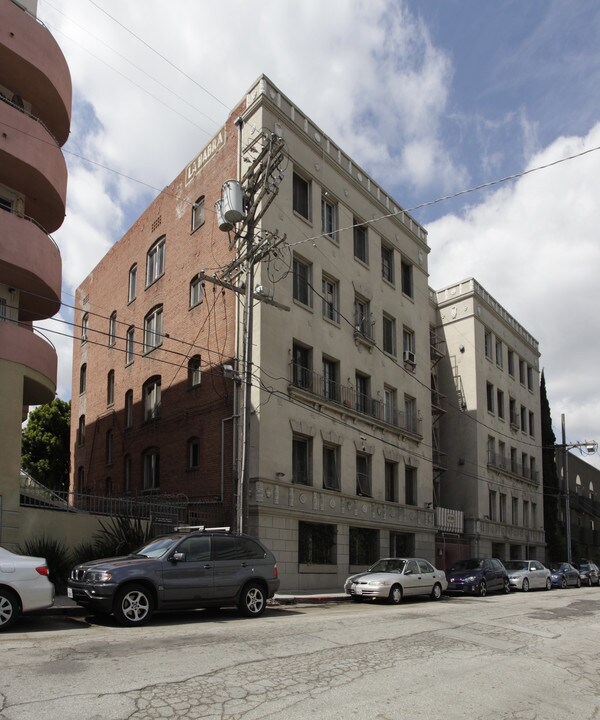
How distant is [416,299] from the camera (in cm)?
3381

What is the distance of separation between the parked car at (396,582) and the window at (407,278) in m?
15.1

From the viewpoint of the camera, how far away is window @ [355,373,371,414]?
28.1 metres

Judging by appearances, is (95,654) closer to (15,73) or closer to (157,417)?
(15,73)

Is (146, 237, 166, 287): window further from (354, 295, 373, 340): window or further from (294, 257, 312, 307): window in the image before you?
(354, 295, 373, 340): window

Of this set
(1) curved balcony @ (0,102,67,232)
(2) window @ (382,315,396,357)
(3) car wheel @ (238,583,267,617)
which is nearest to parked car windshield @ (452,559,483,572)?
(2) window @ (382,315,396,357)

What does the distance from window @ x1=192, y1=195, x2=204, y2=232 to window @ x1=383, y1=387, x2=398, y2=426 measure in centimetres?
1033

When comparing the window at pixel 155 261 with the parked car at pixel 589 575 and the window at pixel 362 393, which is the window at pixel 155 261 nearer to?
the window at pixel 362 393

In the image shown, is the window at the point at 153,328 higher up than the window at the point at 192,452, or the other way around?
the window at the point at 153,328

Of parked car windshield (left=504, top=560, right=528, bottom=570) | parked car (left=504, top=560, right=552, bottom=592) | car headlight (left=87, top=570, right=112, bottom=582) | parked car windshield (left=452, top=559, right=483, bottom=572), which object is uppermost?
car headlight (left=87, top=570, right=112, bottom=582)

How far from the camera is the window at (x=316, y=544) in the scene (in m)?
23.8

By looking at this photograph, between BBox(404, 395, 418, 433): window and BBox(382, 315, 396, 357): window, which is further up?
BBox(382, 315, 396, 357): window

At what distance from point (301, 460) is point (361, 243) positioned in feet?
35.0

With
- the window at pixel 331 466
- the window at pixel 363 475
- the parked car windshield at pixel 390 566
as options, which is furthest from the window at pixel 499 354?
the parked car windshield at pixel 390 566

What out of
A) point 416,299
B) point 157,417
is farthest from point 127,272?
point 416,299
